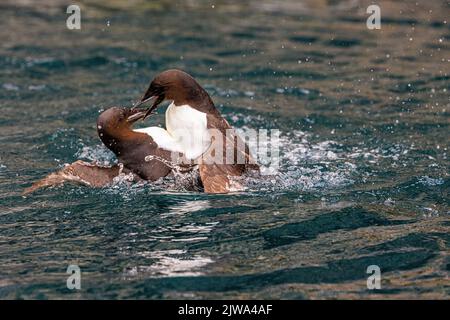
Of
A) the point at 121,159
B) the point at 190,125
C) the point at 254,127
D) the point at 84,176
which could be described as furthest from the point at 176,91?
the point at 254,127

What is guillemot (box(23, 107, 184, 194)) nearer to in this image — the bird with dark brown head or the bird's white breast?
the bird's white breast

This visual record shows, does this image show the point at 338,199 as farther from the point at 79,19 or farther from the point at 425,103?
the point at 79,19

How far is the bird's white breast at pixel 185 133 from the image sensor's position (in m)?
8.50

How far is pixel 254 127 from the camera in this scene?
11.4 m

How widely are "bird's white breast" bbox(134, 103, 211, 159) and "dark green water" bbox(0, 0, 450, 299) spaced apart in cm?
45

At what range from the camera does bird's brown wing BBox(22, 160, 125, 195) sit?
859 cm

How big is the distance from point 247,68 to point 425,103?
3176mm

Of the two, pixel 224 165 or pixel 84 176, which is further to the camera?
pixel 84 176

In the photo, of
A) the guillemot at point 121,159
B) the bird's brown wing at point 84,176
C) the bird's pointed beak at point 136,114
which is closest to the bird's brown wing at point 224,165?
the guillemot at point 121,159

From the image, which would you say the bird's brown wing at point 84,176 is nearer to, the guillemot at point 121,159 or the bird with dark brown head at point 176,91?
the guillemot at point 121,159

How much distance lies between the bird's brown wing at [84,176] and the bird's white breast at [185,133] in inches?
20.6

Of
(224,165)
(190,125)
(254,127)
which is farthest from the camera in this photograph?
(254,127)

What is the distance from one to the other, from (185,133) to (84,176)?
1.05 m

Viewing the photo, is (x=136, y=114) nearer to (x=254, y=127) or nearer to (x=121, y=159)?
(x=121, y=159)
